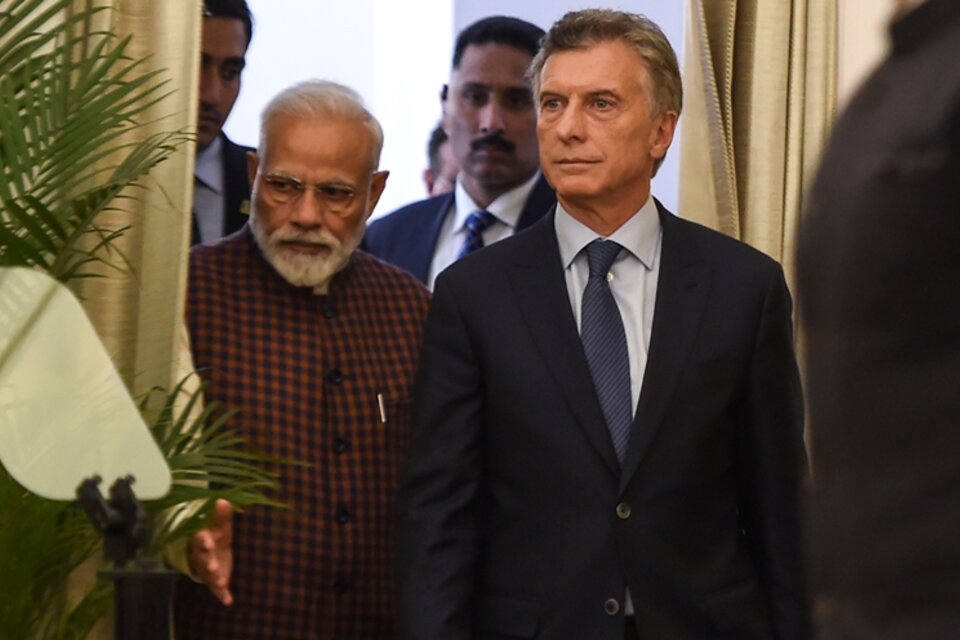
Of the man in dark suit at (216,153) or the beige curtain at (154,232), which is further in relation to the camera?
the man in dark suit at (216,153)

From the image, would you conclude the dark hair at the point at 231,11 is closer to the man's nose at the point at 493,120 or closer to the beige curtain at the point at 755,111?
the man's nose at the point at 493,120

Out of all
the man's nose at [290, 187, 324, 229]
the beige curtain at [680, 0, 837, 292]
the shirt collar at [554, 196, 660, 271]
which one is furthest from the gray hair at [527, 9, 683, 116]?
the beige curtain at [680, 0, 837, 292]

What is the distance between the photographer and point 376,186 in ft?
11.3

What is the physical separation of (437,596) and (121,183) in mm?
805

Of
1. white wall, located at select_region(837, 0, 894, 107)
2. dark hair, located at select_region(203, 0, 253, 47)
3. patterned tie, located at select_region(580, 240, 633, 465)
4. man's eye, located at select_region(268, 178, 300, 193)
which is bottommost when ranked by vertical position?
patterned tie, located at select_region(580, 240, 633, 465)

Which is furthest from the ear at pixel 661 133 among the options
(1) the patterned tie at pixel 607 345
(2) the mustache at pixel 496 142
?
(2) the mustache at pixel 496 142

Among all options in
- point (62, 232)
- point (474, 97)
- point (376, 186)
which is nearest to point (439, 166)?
point (474, 97)

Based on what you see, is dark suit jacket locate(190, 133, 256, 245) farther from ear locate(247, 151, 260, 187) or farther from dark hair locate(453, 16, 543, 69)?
dark hair locate(453, 16, 543, 69)

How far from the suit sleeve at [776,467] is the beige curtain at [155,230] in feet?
3.16

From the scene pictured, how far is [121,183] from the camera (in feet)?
9.29

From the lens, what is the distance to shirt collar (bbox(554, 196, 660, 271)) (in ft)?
10.2

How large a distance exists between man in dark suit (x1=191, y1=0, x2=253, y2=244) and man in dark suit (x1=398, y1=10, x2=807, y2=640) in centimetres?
90

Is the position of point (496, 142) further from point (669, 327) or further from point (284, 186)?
point (669, 327)

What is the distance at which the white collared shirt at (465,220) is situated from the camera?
421 cm
